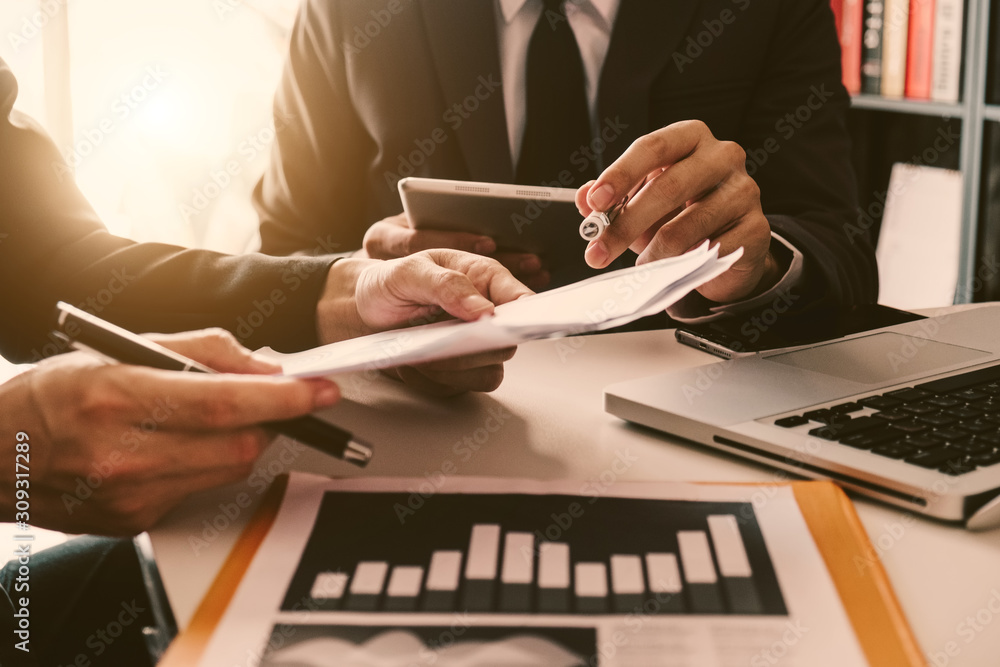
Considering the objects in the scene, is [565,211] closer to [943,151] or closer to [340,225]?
[340,225]

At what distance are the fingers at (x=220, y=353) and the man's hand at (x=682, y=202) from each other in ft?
0.96

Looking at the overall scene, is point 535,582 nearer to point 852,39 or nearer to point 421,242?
point 421,242

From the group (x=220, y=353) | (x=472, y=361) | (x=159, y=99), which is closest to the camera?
(x=220, y=353)

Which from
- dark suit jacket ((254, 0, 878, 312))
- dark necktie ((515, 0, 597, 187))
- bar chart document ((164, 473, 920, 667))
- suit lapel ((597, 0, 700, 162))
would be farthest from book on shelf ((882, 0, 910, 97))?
bar chart document ((164, 473, 920, 667))

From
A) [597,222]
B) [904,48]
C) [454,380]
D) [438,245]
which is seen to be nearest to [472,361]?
[454,380]

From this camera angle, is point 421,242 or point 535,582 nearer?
point 535,582

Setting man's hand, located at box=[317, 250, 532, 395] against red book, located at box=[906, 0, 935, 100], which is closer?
man's hand, located at box=[317, 250, 532, 395]

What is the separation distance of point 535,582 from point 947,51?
164 cm

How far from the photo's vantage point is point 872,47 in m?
1.77

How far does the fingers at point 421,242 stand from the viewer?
2.82ft

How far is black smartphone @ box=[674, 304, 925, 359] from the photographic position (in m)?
0.73

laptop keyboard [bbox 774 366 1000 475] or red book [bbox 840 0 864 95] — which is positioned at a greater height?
red book [bbox 840 0 864 95]

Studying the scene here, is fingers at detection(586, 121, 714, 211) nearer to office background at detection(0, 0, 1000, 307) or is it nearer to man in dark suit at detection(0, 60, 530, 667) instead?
man in dark suit at detection(0, 60, 530, 667)

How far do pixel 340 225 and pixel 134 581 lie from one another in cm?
68
